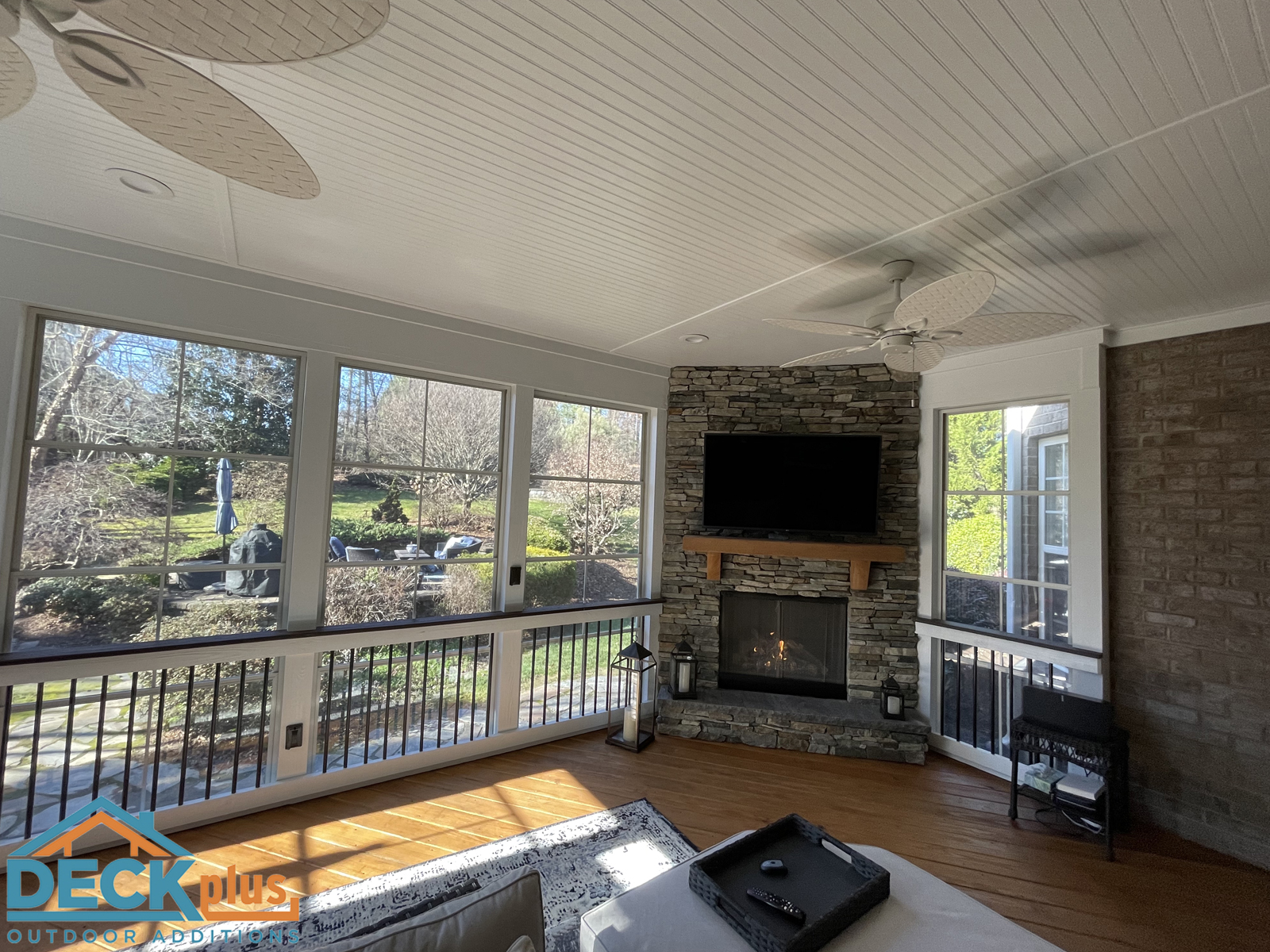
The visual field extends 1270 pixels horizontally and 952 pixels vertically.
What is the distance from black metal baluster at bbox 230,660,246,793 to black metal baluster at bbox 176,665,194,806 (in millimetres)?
187

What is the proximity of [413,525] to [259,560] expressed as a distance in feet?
2.54

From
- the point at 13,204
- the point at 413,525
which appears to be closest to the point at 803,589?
the point at 413,525

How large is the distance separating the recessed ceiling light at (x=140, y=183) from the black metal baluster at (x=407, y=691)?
239 cm

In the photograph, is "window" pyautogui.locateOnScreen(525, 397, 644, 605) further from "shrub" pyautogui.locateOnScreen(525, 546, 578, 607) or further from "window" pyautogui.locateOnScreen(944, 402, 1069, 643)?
"window" pyautogui.locateOnScreen(944, 402, 1069, 643)

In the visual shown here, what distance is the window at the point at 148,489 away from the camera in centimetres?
244

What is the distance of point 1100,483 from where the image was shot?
3139 mm

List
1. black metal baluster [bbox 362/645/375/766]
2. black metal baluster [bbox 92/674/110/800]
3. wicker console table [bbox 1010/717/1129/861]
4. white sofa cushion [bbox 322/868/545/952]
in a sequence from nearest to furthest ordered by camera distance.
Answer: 1. white sofa cushion [bbox 322/868/545/952]
2. black metal baluster [bbox 92/674/110/800]
3. wicker console table [bbox 1010/717/1129/861]
4. black metal baluster [bbox 362/645/375/766]

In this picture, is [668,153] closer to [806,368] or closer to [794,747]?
[806,368]

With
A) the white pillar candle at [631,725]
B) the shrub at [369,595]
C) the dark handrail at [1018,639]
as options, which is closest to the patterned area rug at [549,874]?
the white pillar candle at [631,725]

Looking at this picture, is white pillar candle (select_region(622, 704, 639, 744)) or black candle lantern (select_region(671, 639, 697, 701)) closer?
white pillar candle (select_region(622, 704, 639, 744))

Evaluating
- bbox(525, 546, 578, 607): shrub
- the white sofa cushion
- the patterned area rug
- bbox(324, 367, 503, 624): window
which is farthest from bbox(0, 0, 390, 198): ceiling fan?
bbox(525, 546, 578, 607): shrub

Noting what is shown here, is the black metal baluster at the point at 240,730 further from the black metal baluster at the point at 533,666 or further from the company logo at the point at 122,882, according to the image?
the black metal baluster at the point at 533,666

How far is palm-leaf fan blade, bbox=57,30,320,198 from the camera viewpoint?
0.99m

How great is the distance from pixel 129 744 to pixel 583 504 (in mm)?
2655
